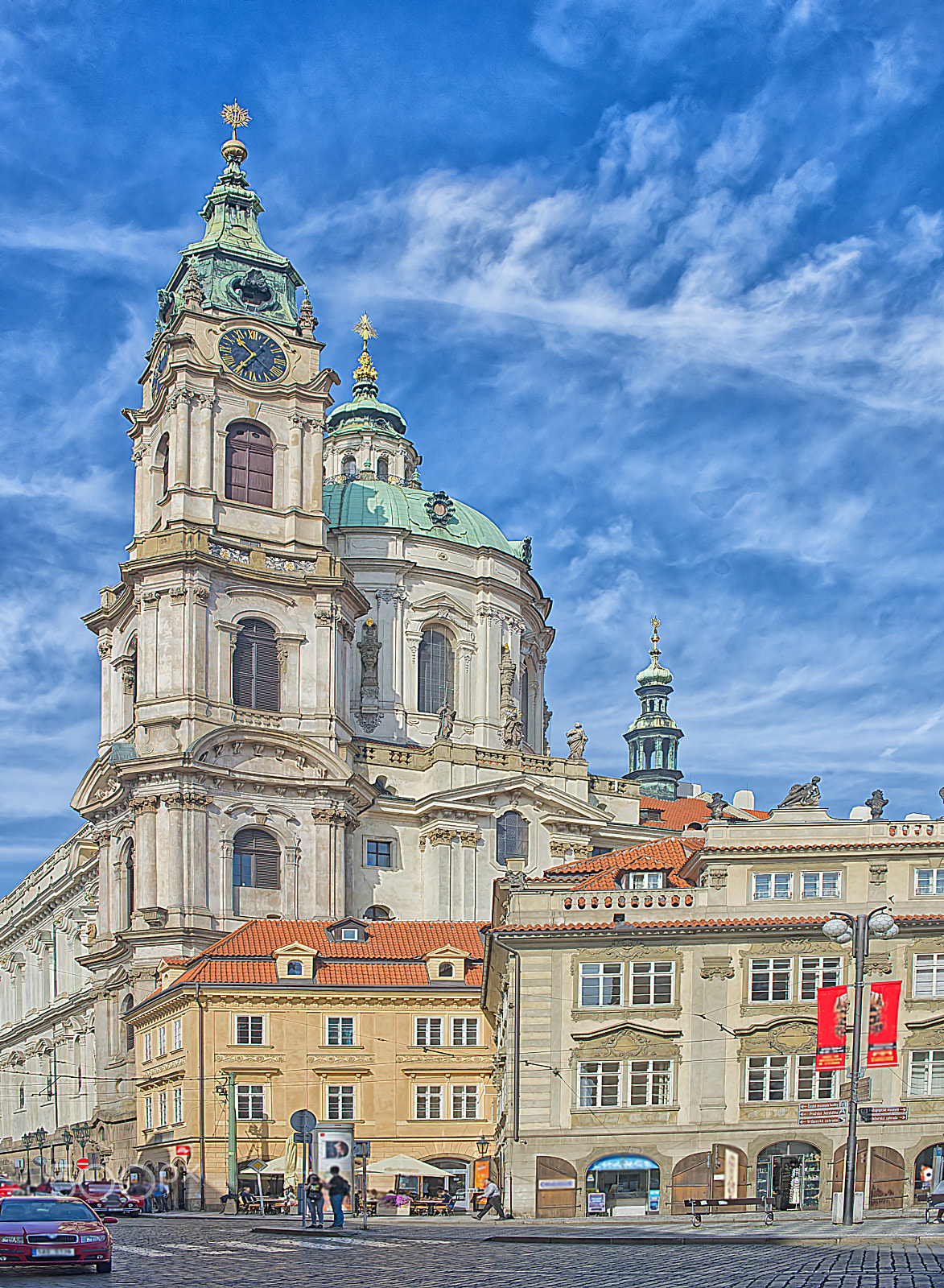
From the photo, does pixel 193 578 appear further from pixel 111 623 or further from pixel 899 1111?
pixel 899 1111

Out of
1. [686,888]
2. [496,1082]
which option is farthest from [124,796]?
[686,888]

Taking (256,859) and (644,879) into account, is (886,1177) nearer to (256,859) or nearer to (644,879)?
(644,879)

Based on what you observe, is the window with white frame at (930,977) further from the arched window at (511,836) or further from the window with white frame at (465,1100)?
the arched window at (511,836)

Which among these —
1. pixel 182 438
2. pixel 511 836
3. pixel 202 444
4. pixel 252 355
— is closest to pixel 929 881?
pixel 511 836

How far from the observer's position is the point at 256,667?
3115 inches

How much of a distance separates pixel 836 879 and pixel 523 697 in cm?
5045

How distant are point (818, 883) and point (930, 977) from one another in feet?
13.0

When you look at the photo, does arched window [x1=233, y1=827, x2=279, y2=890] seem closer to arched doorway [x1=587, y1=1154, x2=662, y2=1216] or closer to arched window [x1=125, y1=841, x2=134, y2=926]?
arched window [x1=125, y1=841, x2=134, y2=926]

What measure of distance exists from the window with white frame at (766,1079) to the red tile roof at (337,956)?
642 inches

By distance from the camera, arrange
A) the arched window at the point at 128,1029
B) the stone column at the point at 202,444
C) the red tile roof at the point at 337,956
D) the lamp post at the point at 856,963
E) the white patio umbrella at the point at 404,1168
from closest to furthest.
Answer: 1. the lamp post at the point at 856,963
2. the white patio umbrella at the point at 404,1168
3. the red tile roof at the point at 337,956
4. the arched window at the point at 128,1029
5. the stone column at the point at 202,444

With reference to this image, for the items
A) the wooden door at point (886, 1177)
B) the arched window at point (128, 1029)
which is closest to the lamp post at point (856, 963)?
the wooden door at point (886, 1177)

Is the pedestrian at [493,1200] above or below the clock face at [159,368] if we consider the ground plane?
below

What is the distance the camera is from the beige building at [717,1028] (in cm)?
4481

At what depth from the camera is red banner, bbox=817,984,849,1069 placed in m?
33.2
